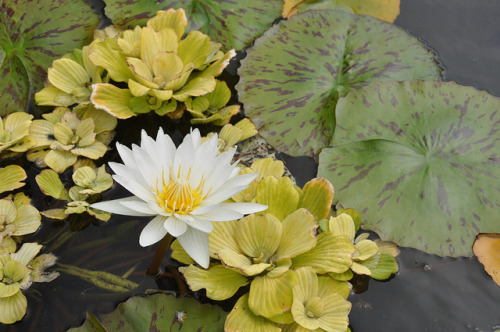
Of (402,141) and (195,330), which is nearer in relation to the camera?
(195,330)

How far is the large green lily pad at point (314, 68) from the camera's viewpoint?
7.05 feet

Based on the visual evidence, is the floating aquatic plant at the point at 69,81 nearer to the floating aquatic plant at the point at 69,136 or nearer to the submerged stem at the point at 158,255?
the floating aquatic plant at the point at 69,136

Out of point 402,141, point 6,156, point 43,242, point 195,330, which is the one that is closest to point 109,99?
point 6,156

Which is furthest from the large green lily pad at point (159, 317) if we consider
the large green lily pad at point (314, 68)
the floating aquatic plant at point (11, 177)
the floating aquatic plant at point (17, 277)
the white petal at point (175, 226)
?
the large green lily pad at point (314, 68)

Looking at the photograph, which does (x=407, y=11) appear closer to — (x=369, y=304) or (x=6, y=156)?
(x=369, y=304)

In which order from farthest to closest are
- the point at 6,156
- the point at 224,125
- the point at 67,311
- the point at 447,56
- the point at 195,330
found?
the point at 447,56 → the point at 224,125 → the point at 6,156 → the point at 67,311 → the point at 195,330

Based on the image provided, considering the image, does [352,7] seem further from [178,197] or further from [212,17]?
[178,197]

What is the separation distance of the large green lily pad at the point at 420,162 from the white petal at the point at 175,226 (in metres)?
0.77

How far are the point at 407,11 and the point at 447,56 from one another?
394mm

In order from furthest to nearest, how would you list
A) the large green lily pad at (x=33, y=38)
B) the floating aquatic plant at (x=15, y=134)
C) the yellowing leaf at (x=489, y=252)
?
the large green lily pad at (x=33, y=38) < the floating aquatic plant at (x=15, y=134) < the yellowing leaf at (x=489, y=252)

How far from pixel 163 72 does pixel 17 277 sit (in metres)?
1.05

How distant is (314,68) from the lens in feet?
7.47

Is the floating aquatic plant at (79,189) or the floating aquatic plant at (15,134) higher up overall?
the floating aquatic plant at (15,134)

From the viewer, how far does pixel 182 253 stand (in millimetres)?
1627
